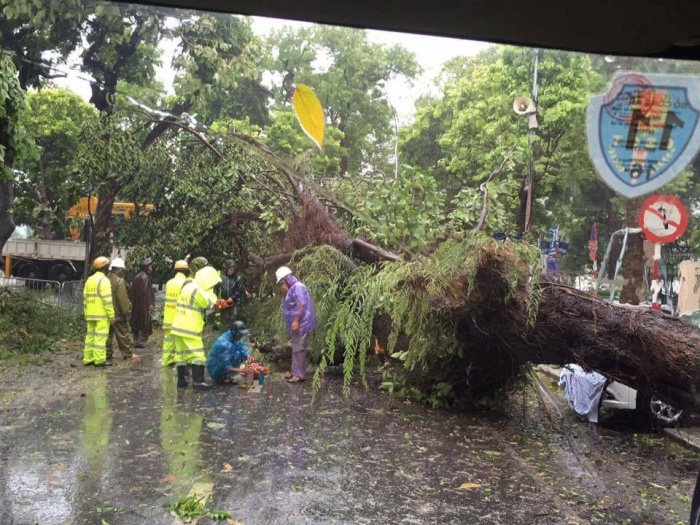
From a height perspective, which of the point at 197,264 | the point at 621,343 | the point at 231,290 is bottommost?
the point at 231,290

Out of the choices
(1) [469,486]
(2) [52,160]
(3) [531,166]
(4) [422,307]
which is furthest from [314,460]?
(2) [52,160]

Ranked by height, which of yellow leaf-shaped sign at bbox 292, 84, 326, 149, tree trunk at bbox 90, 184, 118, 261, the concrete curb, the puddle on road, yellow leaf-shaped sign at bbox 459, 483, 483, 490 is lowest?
the puddle on road

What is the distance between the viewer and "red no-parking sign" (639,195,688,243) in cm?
258

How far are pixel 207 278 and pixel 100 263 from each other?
6.60ft

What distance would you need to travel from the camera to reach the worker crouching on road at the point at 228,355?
23.1ft

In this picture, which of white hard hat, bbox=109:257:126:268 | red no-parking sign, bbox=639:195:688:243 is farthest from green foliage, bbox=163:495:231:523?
white hard hat, bbox=109:257:126:268

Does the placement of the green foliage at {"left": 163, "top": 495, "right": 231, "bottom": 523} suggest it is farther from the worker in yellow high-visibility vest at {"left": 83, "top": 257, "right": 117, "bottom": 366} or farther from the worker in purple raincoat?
the worker in yellow high-visibility vest at {"left": 83, "top": 257, "right": 117, "bottom": 366}

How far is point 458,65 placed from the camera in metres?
6.12

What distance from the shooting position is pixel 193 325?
6.77m

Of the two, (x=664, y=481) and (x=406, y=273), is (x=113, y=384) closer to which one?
(x=406, y=273)

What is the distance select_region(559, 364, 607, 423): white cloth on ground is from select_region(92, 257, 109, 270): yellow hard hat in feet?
18.5

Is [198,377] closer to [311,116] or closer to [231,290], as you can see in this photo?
[231,290]

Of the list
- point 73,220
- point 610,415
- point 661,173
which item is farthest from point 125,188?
point 661,173

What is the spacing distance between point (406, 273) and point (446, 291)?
1.41 ft
